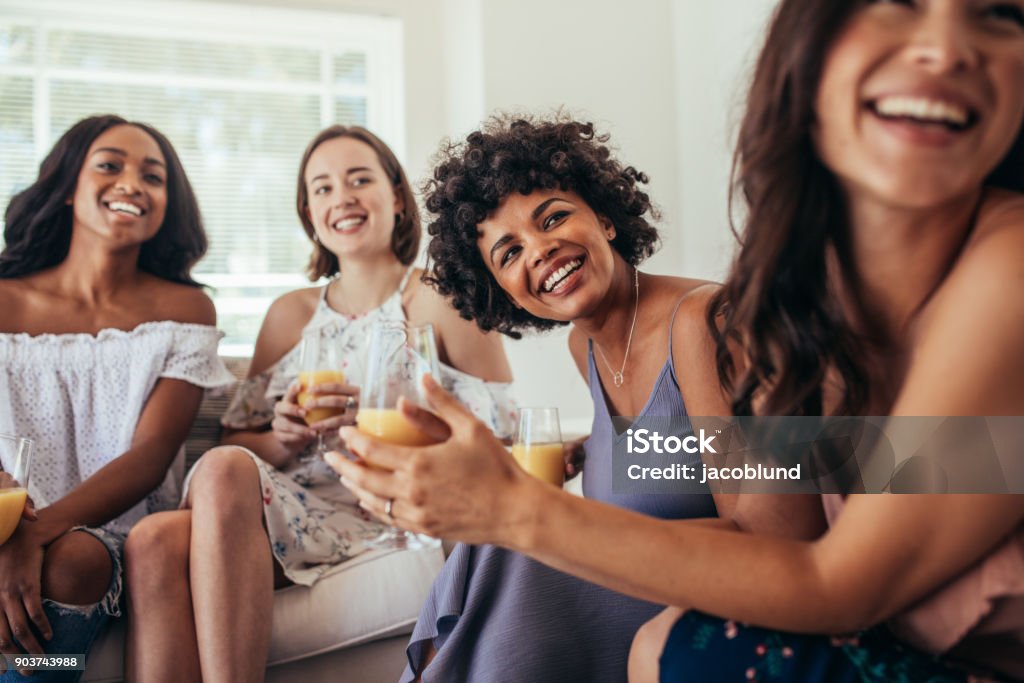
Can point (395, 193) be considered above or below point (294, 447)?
above

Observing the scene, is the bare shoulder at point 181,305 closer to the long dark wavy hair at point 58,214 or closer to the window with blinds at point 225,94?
the long dark wavy hair at point 58,214

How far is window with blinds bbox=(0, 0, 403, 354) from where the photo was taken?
14.7 ft

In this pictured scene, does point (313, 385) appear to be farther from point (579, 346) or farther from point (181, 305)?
point (181, 305)

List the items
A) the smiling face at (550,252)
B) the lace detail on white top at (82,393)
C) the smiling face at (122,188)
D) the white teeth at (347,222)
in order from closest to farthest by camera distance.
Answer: the smiling face at (550,252) → the lace detail on white top at (82,393) → the smiling face at (122,188) → the white teeth at (347,222)

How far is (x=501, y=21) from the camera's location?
4.04m

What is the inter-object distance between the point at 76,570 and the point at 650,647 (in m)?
1.28

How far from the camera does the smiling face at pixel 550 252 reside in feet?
5.45

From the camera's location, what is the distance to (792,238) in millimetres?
923

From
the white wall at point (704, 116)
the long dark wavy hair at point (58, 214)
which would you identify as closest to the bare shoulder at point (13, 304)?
the long dark wavy hair at point (58, 214)

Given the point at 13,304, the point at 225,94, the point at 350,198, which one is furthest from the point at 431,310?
the point at 225,94

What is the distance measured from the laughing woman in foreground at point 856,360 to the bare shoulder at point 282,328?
1780mm

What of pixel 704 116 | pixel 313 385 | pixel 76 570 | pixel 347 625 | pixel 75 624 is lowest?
pixel 347 625

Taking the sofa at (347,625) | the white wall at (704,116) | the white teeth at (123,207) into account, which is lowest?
the sofa at (347,625)

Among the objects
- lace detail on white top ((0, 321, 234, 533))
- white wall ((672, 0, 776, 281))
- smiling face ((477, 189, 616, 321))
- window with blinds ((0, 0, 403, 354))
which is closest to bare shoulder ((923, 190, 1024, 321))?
smiling face ((477, 189, 616, 321))
